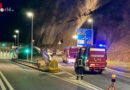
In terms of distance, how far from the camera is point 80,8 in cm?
6756

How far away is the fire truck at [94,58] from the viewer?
20.2m

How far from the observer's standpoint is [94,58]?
20.4 metres

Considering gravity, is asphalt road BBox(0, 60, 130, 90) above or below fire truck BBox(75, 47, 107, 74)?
below

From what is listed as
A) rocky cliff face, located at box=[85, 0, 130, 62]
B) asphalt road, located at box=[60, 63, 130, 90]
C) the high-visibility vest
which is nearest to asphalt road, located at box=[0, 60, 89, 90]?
asphalt road, located at box=[60, 63, 130, 90]

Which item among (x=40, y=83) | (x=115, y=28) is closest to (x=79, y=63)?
(x=40, y=83)

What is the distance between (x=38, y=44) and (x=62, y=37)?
55.7ft

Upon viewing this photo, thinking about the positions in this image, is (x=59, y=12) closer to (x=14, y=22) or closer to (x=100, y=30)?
(x=100, y=30)

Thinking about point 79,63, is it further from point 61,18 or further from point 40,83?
point 61,18

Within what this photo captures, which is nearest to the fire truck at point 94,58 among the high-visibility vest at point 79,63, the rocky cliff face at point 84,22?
the high-visibility vest at point 79,63

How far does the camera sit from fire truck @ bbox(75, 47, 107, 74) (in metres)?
20.2

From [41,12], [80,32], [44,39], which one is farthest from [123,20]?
[41,12]

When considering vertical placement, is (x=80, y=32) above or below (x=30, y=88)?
above

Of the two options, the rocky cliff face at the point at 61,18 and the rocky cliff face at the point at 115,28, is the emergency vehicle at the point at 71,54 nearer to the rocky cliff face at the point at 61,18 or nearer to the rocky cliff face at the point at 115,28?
the rocky cliff face at the point at 115,28

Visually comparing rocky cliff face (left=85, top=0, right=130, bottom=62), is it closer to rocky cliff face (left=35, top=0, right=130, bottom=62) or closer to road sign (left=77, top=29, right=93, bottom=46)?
rocky cliff face (left=35, top=0, right=130, bottom=62)
